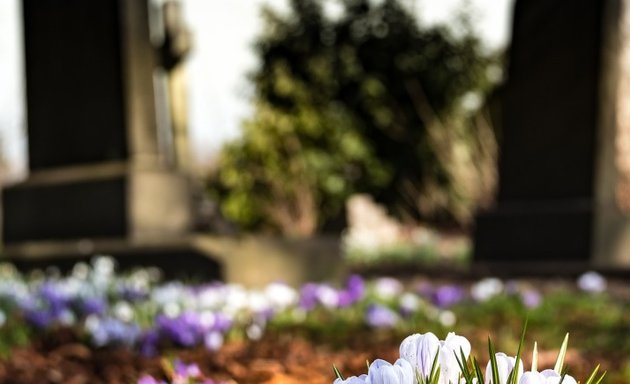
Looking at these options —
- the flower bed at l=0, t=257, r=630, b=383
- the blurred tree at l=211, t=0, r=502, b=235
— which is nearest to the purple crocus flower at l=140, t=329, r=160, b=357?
the flower bed at l=0, t=257, r=630, b=383

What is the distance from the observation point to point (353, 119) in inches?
648

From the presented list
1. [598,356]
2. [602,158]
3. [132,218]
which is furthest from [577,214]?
[598,356]

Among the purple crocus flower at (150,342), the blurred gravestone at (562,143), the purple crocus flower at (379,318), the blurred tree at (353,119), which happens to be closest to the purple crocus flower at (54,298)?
the purple crocus flower at (150,342)

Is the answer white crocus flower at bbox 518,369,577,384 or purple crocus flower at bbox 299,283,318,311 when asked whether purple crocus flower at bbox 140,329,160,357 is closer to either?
purple crocus flower at bbox 299,283,318,311

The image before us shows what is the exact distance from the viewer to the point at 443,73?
54.4 feet

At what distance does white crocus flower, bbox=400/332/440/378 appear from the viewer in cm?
116

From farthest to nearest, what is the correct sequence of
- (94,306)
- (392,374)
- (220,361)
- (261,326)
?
(94,306), (261,326), (220,361), (392,374)

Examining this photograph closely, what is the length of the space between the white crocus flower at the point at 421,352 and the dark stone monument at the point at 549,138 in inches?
315

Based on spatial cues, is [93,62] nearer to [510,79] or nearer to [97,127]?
[97,127]

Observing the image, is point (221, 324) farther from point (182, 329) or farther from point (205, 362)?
point (205, 362)

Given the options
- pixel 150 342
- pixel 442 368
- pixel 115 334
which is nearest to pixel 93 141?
pixel 115 334

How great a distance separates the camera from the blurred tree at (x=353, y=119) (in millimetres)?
15781

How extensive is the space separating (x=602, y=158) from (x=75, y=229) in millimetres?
4924

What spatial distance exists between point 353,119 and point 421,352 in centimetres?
1539
